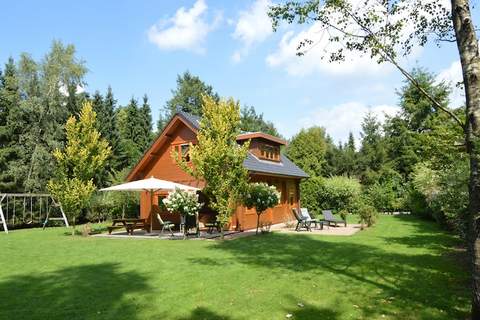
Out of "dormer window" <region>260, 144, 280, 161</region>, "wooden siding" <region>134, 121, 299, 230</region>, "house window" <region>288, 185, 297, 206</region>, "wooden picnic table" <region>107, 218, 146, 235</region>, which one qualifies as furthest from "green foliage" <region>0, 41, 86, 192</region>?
"house window" <region>288, 185, 297, 206</region>

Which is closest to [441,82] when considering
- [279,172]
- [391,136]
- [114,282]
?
[391,136]

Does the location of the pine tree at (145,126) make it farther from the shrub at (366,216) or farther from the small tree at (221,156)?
the small tree at (221,156)

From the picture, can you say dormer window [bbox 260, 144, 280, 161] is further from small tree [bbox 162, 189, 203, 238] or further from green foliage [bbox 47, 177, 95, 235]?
green foliage [bbox 47, 177, 95, 235]

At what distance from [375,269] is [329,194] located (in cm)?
2172

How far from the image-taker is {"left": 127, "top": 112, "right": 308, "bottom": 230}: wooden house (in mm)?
20188

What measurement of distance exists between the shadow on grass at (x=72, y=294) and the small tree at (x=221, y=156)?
20.6ft

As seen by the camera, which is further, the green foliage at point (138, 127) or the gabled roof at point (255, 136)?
the green foliage at point (138, 127)

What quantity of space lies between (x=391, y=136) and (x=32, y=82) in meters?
34.3

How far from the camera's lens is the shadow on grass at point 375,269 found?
6070 millimetres

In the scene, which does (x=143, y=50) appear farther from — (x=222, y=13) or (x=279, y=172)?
(x=279, y=172)

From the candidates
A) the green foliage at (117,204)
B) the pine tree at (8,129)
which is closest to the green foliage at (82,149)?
the green foliage at (117,204)

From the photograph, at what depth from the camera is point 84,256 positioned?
11680 millimetres

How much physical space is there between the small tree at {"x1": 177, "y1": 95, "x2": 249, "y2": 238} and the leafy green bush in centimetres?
1573

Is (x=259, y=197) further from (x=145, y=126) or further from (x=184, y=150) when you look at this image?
(x=145, y=126)
